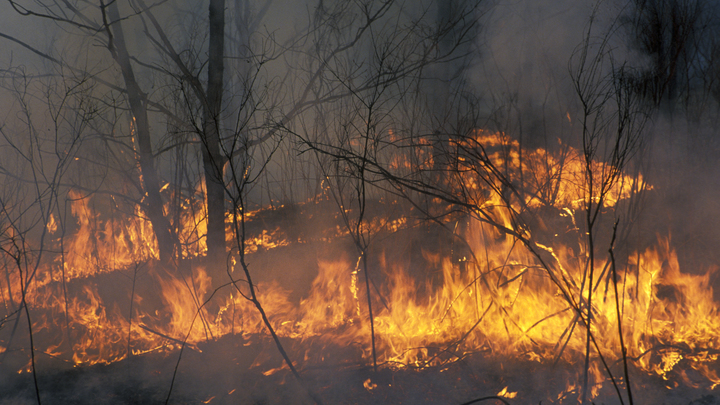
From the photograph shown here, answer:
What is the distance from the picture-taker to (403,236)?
415 centimetres

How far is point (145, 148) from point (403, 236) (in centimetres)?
254

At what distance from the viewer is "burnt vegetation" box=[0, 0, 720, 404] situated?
2422mm

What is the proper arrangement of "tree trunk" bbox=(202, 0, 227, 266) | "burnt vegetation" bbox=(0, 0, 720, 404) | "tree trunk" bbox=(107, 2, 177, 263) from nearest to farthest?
"burnt vegetation" bbox=(0, 0, 720, 404), "tree trunk" bbox=(202, 0, 227, 266), "tree trunk" bbox=(107, 2, 177, 263)

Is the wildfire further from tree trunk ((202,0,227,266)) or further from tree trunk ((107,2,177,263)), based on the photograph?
tree trunk ((202,0,227,266))

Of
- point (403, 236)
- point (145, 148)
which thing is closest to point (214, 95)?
point (145, 148)

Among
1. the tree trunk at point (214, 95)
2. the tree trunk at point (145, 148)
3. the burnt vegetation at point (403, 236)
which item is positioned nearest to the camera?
the burnt vegetation at point (403, 236)

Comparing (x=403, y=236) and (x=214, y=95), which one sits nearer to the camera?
(x=214, y=95)

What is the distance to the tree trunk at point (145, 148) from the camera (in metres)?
3.36

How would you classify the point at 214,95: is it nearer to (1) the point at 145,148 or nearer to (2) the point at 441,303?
(1) the point at 145,148

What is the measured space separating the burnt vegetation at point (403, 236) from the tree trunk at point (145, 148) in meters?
0.02

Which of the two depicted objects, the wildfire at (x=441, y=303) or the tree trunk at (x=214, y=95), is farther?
the tree trunk at (x=214, y=95)

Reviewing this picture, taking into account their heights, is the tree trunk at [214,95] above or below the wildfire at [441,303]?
above

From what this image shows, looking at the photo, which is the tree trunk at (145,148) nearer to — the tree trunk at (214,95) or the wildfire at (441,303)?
the wildfire at (441,303)

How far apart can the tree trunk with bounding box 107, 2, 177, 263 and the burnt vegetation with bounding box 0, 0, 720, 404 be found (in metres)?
0.02
